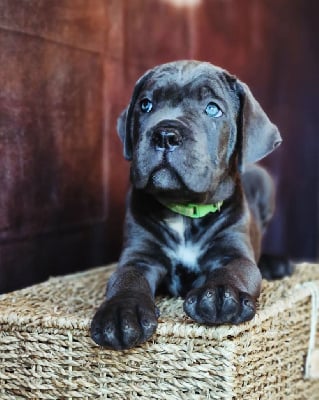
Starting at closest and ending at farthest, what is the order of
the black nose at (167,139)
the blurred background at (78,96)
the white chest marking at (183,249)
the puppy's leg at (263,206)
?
the black nose at (167,139), the white chest marking at (183,249), the blurred background at (78,96), the puppy's leg at (263,206)

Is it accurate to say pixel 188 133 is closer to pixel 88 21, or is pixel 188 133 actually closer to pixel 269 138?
pixel 269 138

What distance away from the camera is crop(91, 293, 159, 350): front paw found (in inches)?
61.5

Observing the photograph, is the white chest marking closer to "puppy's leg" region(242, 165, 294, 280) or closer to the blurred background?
"puppy's leg" region(242, 165, 294, 280)

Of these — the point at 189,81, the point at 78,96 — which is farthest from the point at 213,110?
the point at 78,96

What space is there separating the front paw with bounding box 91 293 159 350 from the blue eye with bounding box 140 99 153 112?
0.64m

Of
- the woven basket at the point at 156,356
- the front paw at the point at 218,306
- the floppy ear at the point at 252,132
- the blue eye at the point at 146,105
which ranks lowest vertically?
the woven basket at the point at 156,356

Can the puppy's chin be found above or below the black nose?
below

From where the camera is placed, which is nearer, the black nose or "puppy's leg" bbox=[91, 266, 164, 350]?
"puppy's leg" bbox=[91, 266, 164, 350]

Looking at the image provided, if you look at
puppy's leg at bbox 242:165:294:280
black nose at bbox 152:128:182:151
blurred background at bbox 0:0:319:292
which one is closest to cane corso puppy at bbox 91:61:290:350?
black nose at bbox 152:128:182:151

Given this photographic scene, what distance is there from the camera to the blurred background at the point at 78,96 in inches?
91.2

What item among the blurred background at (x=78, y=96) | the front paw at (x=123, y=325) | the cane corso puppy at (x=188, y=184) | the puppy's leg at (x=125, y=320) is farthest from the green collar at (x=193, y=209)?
the blurred background at (x=78, y=96)

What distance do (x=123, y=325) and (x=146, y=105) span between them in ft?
2.42

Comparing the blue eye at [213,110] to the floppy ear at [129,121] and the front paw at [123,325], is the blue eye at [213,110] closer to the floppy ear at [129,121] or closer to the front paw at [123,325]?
the floppy ear at [129,121]

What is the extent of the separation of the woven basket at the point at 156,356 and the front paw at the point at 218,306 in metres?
0.03
